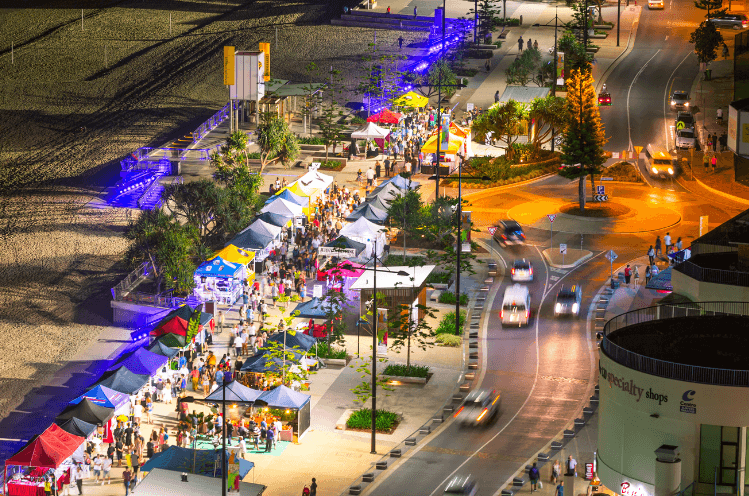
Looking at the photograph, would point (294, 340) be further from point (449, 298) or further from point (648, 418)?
point (648, 418)

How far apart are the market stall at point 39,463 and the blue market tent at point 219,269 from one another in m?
22.0

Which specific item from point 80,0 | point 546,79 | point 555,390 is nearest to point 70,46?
point 80,0

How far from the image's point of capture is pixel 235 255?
73.1 m

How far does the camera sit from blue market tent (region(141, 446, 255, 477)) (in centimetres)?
4822

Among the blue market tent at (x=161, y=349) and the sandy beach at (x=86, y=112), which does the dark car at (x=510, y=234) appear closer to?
the sandy beach at (x=86, y=112)

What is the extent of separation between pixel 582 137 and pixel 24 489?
51.7 meters

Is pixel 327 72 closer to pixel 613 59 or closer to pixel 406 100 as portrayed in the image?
pixel 406 100

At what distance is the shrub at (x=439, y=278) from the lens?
7394 cm

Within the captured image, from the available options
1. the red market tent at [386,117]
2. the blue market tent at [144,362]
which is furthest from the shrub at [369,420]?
the red market tent at [386,117]

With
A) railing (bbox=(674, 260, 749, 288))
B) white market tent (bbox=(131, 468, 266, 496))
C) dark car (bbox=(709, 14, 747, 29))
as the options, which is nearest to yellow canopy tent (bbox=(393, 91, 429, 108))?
dark car (bbox=(709, 14, 747, 29))

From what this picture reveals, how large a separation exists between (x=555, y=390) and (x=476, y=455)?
28.3ft

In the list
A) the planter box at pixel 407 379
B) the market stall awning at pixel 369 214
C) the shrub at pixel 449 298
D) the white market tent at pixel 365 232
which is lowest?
the planter box at pixel 407 379

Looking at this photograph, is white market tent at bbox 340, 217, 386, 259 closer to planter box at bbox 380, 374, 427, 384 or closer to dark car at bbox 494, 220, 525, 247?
dark car at bbox 494, 220, 525, 247

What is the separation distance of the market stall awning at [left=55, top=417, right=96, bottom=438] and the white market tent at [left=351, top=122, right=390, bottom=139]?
5277cm
